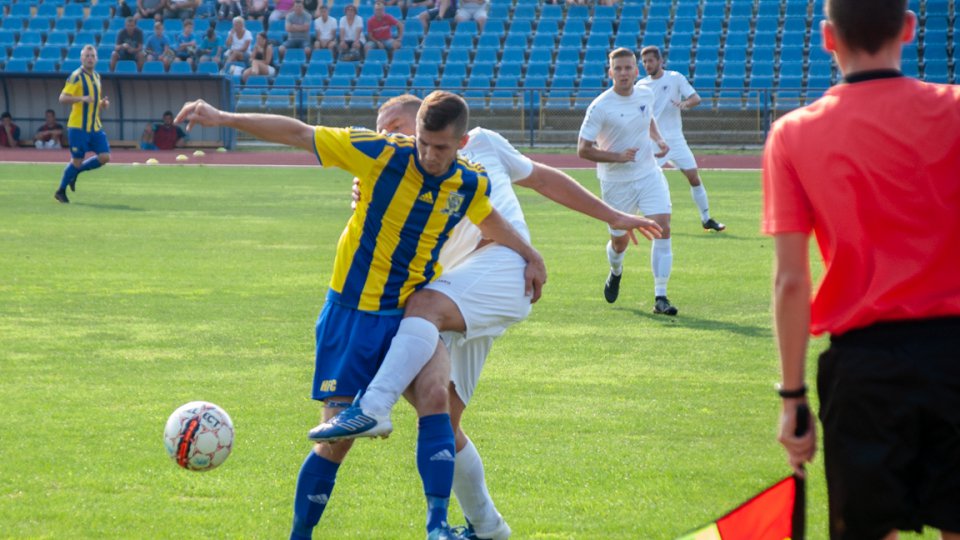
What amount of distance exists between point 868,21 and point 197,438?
3267mm

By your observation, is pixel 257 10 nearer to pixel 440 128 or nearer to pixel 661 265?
pixel 661 265

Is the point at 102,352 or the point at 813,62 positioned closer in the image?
the point at 102,352

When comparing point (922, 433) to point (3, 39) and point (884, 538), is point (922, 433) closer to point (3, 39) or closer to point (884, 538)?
point (884, 538)

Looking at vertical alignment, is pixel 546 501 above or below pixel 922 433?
below

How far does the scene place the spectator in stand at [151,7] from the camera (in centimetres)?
3966

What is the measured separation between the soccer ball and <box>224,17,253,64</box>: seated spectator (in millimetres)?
32579

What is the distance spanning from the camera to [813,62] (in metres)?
34.3

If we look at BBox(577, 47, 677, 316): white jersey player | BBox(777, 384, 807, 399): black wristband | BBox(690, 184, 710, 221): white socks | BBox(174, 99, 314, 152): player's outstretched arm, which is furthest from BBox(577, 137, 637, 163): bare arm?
BBox(777, 384, 807, 399): black wristband

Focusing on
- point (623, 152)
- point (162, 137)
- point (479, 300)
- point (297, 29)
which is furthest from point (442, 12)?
point (479, 300)

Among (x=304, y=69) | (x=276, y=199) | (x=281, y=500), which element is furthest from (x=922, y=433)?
(x=304, y=69)

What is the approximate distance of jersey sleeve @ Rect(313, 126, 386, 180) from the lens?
16.7 feet

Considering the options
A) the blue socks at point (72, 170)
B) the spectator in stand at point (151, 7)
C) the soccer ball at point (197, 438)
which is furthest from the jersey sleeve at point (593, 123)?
the spectator in stand at point (151, 7)

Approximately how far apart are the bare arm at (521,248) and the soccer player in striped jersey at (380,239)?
0.08 metres

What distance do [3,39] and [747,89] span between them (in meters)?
22.7
